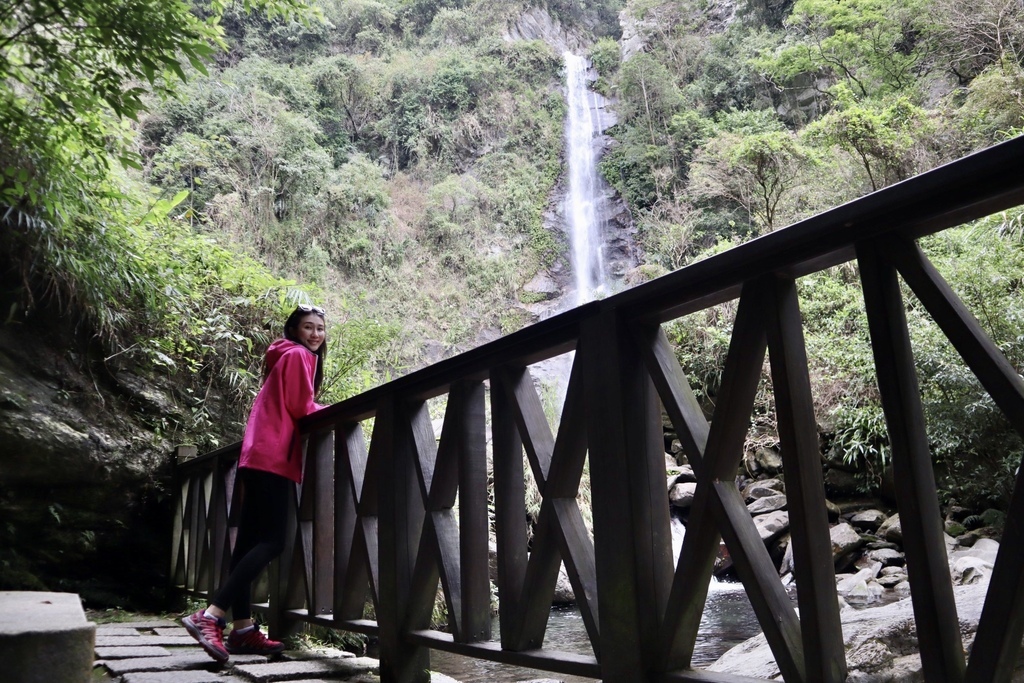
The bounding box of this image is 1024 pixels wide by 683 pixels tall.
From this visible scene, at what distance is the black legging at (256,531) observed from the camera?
3031 millimetres

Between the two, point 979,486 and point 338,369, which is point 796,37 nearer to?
point 979,486

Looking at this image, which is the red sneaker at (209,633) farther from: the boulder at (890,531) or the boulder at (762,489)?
the boulder at (762,489)

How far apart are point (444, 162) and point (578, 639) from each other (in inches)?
691

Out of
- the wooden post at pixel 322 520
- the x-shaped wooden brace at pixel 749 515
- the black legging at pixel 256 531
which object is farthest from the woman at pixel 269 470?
the x-shaped wooden brace at pixel 749 515

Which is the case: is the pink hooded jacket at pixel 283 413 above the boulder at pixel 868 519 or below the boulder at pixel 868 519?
below

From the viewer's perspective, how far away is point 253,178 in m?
16.6

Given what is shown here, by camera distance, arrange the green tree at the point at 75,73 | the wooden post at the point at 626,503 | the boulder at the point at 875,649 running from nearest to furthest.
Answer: the wooden post at the point at 626,503 < the boulder at the point at 875,649 < the green tree at the point at 75,73

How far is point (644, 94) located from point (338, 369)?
54.2 feet

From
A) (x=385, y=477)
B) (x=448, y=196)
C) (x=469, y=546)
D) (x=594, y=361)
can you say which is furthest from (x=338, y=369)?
(x=448, y=196)

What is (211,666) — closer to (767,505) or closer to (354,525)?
(354,525)

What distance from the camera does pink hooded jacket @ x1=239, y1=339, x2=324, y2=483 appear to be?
10.3 feet

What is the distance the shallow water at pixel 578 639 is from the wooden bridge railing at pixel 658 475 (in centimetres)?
92

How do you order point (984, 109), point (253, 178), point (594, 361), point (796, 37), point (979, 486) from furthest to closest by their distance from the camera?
point (796, 37)
point (253, 178)
point (984, 109)
point (979, 486)
point (594, 361)

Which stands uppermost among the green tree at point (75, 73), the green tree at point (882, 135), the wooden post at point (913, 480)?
the green tree at point (882, 135)
